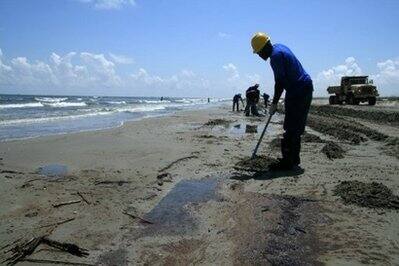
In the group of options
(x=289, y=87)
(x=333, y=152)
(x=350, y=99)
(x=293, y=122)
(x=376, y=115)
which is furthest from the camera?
(x=350, y=99)

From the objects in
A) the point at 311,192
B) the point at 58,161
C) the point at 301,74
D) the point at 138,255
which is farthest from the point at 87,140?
the point at 138,255

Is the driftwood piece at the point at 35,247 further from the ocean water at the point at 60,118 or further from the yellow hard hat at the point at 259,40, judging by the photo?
the ocean water at the point at 60,118

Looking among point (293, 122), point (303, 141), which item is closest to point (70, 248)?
point (293, 122)

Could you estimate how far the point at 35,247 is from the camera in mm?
3574

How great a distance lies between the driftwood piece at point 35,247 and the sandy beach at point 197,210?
6cm

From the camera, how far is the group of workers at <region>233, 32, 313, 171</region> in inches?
243

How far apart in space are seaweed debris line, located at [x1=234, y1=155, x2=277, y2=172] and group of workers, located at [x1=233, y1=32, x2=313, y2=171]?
206 millimetres

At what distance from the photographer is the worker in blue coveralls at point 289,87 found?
6160 mm

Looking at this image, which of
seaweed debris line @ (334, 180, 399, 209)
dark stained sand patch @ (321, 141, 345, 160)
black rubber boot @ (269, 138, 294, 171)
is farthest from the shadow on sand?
dark stained sand patch @ (321, 141, 345, 160)

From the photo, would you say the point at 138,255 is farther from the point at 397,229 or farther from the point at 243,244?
the point at 397,229

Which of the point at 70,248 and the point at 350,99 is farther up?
the point at 350,99

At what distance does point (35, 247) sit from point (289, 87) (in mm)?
4258

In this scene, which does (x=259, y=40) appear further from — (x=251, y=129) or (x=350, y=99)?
(x=350, y=99)

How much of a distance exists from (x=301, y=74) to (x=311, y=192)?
2.04 meters
